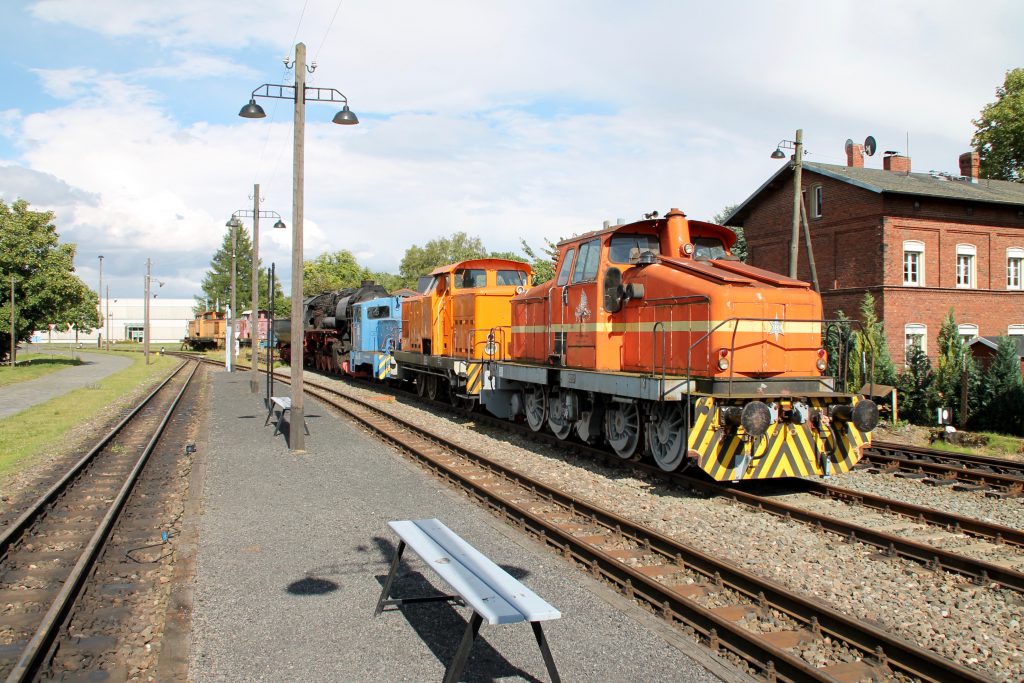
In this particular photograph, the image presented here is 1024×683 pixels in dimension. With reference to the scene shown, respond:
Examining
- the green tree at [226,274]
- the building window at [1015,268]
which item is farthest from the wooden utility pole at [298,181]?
the green tree at [226,274]

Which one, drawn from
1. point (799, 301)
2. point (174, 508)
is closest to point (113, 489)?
point (174, 508)

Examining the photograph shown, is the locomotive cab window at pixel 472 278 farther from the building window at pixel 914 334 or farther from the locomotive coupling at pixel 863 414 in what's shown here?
the building window at pixel 914 334

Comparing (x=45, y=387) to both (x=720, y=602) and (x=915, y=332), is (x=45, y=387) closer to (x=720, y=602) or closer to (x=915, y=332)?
(x=720, y=602)

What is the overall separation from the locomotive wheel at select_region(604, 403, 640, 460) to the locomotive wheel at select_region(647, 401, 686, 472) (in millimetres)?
521

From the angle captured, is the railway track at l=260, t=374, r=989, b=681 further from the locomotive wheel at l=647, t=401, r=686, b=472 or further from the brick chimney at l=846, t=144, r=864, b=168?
the brick chimney at l=846, t=144, r=864, b=168

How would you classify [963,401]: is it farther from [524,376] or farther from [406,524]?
[406,524]

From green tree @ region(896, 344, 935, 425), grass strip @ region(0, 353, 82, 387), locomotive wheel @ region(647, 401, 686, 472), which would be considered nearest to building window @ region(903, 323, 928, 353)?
green tree @ region(896, 344, 935, 425)

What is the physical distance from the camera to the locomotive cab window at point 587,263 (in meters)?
11.5

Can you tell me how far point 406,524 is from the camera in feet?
20.2

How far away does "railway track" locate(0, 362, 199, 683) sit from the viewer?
5.07 metres

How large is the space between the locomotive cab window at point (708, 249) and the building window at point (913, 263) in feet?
61.2

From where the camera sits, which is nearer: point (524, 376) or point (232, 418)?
point (524, 376)

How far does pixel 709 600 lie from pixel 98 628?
174 inches

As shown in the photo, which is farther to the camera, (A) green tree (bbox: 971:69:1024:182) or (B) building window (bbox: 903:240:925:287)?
(A) green tree (bbox: 971:69:1024:182)
